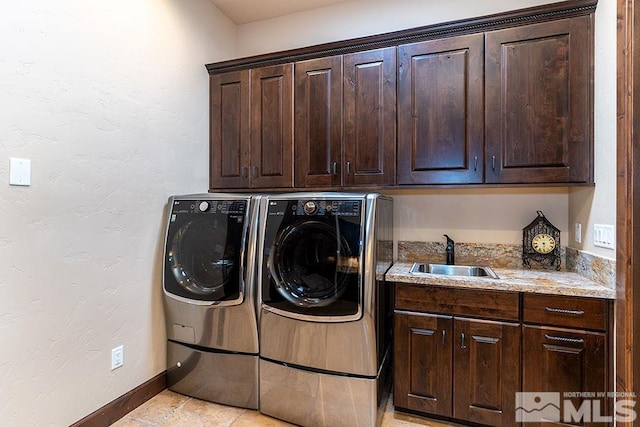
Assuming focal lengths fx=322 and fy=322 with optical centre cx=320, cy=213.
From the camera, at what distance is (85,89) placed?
5.94 ft

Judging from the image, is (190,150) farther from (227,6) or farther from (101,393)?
(101,393)

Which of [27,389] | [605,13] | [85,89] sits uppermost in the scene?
[605,13]

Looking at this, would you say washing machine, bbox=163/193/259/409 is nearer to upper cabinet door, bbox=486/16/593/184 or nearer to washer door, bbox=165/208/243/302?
washer door, bbox=165/208/243/302

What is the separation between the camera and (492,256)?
2.37 m

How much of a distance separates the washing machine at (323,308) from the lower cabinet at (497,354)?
22 cm

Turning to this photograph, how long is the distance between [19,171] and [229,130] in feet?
4.68

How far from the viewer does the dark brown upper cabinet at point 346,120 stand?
2.25 m

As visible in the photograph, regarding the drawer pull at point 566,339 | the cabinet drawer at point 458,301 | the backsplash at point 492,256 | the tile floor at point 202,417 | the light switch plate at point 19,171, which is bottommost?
the tile floor at point 202,417

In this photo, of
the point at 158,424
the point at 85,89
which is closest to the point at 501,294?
the point at 158,424

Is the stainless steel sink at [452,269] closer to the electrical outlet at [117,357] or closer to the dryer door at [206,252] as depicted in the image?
→ the dryer door at [206,252]

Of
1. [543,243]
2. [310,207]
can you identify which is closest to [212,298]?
[310,207]

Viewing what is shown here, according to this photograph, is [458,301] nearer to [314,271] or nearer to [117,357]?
[314,271]

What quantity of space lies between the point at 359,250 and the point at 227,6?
2.50 metres

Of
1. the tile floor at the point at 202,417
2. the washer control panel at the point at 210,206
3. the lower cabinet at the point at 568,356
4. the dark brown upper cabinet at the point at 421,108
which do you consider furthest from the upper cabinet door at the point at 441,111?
the tile floor at the point at 202,417
